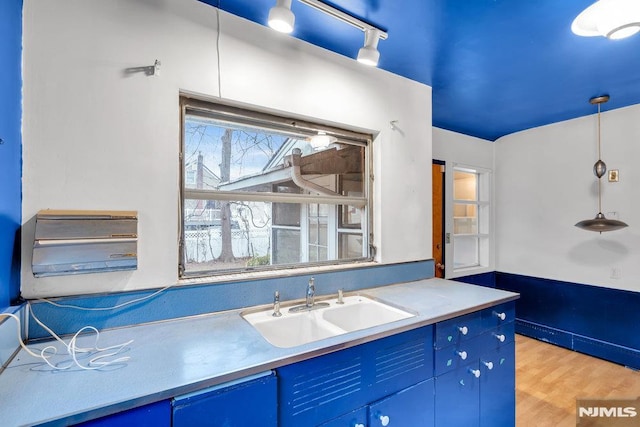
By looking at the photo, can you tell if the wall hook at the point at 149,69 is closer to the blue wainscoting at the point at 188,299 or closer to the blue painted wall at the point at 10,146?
the blue painted wall at the point at 10,146

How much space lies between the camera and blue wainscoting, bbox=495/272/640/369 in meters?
2.83

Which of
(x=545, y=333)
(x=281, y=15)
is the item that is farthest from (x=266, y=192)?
(x=545, y=333)

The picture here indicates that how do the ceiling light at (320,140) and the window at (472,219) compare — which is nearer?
the ceiling light at (320,140)

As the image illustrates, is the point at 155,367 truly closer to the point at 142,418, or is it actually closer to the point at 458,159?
the point at 142,418

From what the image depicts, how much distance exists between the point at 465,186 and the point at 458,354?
3016mm

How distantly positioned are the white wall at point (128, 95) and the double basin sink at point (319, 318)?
1.68 ft

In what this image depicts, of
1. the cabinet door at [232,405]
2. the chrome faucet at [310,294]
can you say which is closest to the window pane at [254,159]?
the chrome faucet at [310,294]

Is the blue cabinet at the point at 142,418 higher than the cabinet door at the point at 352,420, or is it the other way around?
the blue cabinet at the point at 142,418

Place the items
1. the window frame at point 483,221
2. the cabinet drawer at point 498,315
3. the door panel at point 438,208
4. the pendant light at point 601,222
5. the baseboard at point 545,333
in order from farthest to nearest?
the window frame at point 483,221
the door panel at point 438,208
the baseboard at point 545,333
the pendant light at point 601,222
the cabinet drawer at point 498,315

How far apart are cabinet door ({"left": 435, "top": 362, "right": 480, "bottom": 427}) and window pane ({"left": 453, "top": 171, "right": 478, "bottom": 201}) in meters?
2.79

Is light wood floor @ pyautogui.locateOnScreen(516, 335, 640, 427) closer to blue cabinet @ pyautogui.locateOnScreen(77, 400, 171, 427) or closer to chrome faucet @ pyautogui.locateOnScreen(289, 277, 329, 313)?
chrome faucet @ pyautogui.locateOnScreen(289, 277, 329, 313)

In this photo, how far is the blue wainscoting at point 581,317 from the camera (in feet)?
9.28

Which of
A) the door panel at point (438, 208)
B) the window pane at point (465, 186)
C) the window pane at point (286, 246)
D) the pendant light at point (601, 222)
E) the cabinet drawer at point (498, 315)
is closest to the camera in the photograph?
the cabinet drawer at point (498, 315)

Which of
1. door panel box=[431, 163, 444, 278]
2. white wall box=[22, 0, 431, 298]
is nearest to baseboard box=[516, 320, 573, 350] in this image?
door panel box=[431, 163, 444, 278]
